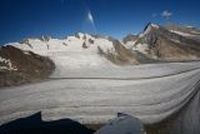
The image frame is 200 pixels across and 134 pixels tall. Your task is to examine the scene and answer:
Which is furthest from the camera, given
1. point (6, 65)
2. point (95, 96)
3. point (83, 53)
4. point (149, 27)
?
point (149, 27)

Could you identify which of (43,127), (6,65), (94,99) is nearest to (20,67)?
(6,65)

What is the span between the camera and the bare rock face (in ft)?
116

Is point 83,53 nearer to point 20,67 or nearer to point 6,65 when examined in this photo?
point 20,67

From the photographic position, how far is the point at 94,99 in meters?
23.5

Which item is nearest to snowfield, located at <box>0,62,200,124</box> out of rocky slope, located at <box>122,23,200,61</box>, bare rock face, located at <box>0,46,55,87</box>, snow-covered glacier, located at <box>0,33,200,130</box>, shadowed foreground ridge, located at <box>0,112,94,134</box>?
snow-covered glacier, located at <box>0,33,200,130</box>

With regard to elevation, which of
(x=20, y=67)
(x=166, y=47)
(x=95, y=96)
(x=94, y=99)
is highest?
(x=166, y=47)

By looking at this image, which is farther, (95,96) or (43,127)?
(95,96)

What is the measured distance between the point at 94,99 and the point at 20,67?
741 inches

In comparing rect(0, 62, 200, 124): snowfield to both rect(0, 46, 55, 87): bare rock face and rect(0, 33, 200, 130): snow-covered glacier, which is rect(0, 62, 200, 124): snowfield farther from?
rect(0, 46, 55, 87): bare rock face

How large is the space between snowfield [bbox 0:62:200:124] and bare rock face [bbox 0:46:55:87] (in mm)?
3199

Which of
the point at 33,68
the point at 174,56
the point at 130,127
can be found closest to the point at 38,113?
the point at 130,127

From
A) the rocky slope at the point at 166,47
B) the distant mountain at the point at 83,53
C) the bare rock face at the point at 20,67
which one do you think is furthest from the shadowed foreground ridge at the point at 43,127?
the rocky slope at the point at 166,47

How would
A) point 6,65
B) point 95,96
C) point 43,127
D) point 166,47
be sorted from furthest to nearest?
point 166,47 → point 6,65 → point 95,96 → point 43,127

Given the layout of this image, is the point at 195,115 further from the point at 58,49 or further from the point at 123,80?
the point at 58,49
